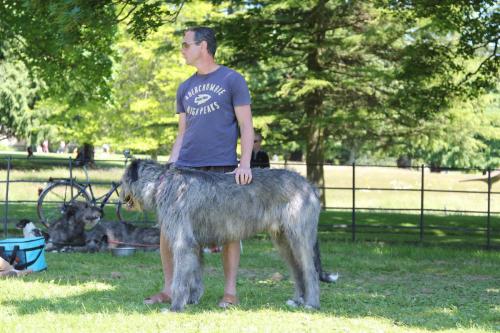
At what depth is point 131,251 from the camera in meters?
10.8

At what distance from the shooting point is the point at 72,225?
37.5ft

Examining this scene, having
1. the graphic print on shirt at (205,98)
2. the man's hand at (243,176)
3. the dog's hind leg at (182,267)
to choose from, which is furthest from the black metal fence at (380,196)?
the man's hand at (243,176)

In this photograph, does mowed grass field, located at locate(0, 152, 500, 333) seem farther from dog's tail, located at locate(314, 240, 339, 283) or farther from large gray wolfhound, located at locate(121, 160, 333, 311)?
large gray wolfhound, located at locate(121, 160, 333, 311)

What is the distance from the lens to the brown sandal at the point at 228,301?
6527 mm

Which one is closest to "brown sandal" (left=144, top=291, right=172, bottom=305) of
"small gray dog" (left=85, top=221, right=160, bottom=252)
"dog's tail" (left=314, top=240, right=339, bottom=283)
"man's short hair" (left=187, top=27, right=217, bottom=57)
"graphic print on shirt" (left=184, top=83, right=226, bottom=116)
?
"dog's tail" (left=314, top=240, right=339, bottom=283)

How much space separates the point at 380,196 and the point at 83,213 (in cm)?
1906

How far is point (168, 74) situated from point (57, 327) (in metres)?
21.2

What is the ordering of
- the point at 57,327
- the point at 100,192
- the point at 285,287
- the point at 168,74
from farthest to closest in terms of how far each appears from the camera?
1. the point at 168,74
2. the point at 100,192
3. the point at 285,287
4. the point at 57,327

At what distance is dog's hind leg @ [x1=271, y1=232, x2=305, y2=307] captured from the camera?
6.64m

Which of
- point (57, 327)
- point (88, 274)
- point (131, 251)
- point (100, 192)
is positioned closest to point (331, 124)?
point (100, 192)

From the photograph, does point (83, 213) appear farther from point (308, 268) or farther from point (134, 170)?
point (308, 268)

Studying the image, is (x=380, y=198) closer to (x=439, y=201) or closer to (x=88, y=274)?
(x=439, y=201)

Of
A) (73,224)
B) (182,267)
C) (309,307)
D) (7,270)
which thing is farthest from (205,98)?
(73,224)

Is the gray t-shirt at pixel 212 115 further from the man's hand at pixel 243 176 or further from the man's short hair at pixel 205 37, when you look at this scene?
the man's hand at pixel 243 176
